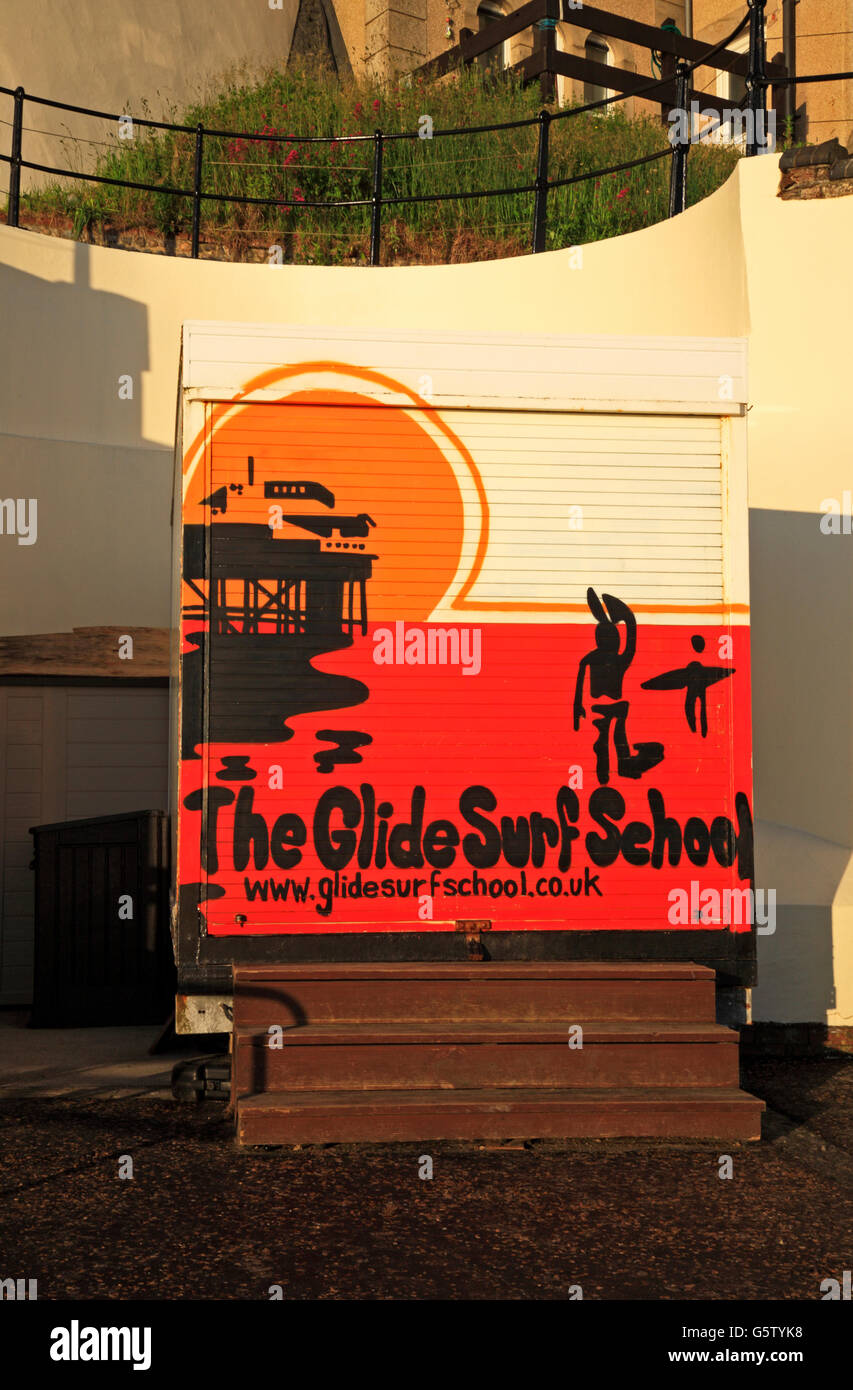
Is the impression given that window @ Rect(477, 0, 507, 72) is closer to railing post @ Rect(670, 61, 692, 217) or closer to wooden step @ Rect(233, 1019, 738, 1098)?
railing post @ Rect(670, 61, 692, 217)

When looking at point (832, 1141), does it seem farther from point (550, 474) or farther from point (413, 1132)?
point (550, 474)

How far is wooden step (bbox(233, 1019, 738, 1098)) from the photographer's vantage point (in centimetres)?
588

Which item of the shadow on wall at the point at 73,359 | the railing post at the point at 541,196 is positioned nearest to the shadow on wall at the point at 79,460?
the shadow on wall at the point at 73,359

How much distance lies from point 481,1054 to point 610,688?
1.88 m

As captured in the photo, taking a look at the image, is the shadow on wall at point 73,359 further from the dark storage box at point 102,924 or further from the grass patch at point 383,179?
the dark storage box at point 102,924

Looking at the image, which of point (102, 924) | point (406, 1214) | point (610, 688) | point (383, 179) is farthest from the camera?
point (383, 179)

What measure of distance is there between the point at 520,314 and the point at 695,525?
19.5 feet

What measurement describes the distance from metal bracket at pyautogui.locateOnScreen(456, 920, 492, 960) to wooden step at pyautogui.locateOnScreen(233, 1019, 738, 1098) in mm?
344

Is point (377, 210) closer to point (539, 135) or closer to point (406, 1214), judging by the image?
point (539, 135)

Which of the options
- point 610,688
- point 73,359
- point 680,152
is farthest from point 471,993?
point 680,152

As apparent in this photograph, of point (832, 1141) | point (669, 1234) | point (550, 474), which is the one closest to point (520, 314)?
point (550, 474)

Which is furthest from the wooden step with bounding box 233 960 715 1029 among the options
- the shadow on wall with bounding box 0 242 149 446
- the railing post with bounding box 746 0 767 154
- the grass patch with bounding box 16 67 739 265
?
the grass patch with bounding box 16 67 739 265

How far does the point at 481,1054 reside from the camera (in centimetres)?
600
